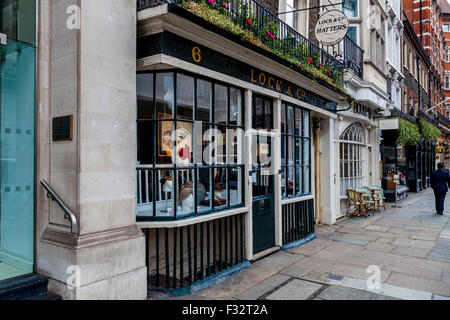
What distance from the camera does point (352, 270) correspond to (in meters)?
5.42

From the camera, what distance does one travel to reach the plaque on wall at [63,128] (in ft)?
11.7

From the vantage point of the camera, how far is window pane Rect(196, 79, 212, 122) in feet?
15.7

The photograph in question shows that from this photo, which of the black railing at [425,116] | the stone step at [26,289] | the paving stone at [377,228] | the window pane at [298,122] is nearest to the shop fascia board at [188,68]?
the window pane at [298,122]

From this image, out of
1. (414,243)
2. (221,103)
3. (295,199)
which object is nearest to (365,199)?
(414,243)

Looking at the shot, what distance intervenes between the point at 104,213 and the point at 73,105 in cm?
125

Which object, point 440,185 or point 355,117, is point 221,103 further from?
point 440,185

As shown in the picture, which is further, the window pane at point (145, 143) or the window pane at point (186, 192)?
the window pane at point (186, 192)

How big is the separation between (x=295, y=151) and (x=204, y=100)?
327 centimetres

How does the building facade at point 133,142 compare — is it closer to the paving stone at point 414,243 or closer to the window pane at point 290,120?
the window pane at point 290,120

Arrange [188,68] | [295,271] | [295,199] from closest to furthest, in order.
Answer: [188,68] < [295,271] < [295,199]

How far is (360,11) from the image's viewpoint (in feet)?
38.4

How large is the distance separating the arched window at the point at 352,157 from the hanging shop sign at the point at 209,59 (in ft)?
14.3
